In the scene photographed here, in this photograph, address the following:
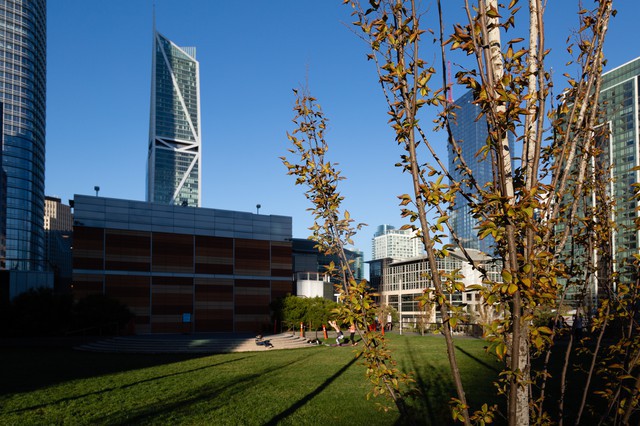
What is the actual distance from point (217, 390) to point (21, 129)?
13407cm

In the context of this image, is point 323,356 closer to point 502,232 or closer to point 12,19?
point 502,232

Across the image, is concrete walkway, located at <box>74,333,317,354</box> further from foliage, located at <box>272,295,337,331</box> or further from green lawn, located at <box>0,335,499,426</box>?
foliage, located at <box>272,295,337,331</box>

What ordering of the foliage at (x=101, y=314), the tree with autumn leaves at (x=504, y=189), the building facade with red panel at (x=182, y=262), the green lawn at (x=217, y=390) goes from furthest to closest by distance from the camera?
the building facade with red panel at (x=182, y=262) → the foliage at (x=101, y=314) → the green lawn at (x=217, y=390) → the tree with autumn leaves at (x=504, y=189)

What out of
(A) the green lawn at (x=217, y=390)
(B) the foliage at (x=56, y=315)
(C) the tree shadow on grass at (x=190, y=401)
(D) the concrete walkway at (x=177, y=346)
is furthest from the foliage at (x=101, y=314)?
(C) the tree shadow on grass at (x=190, y=401)

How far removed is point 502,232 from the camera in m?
2.42

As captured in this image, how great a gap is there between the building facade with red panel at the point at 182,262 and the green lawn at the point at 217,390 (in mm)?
18746

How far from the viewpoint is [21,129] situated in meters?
124

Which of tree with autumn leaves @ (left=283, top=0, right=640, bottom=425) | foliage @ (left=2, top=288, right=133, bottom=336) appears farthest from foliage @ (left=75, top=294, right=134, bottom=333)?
tree with autumn leaves @ (left=283, top=0, right=640, bottom=425)

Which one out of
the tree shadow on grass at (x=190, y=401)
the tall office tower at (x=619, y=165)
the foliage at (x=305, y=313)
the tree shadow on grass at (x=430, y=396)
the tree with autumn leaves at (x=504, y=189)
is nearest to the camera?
the tree with autumn leaves at (x=504, y=189)

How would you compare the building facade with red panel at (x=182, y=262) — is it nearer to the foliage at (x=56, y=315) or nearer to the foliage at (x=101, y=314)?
the foliage at (x=101, y=314)

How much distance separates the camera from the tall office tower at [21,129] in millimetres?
119938

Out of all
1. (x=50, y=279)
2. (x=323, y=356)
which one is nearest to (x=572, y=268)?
→ (x=323, y=356)

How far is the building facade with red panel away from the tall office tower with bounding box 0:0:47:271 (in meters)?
90.2

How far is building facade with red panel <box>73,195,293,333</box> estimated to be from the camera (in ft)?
134
